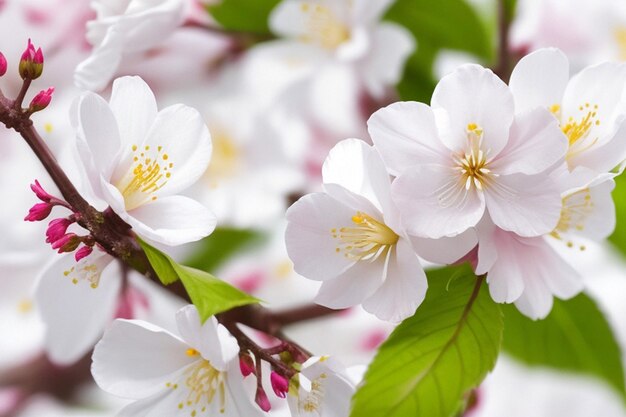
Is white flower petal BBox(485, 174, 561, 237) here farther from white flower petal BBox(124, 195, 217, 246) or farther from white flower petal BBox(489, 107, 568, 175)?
white flower petal BBox(124, 195, 217, 246)

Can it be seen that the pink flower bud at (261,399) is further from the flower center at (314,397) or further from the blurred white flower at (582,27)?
the blurred white flower at (582,27)

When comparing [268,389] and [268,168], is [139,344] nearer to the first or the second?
[268,389]

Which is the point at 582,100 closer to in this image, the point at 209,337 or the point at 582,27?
the point at 209,337

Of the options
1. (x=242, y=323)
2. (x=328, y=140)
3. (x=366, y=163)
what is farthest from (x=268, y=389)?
(x=328, y=140)

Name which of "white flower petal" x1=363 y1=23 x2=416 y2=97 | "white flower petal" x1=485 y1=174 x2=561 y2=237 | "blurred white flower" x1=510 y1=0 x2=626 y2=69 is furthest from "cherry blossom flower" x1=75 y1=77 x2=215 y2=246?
"blurred white flower" x1=510 y1=0 x2=626 y2=69

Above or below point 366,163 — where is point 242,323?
below

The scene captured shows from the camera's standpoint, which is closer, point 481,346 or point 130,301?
point 481,346
